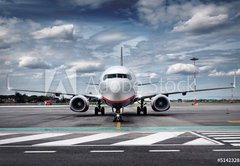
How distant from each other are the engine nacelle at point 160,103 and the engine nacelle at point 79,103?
601cm

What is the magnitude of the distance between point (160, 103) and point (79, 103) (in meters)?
7.36

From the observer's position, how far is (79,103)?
2270 cm

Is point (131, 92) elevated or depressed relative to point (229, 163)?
elevated

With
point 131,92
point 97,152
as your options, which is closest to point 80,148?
point 97,152

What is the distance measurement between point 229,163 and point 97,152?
11.2 ft

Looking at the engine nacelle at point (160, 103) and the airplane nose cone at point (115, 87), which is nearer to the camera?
the airplane nose cone at point (115, 87)

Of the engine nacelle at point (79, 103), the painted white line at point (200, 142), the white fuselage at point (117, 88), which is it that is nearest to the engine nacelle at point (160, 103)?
the white fuselage at point (117, 88)

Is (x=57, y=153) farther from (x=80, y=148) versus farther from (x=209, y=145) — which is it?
(x=209, y=145)

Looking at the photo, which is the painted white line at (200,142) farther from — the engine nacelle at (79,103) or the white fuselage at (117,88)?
the engine nacelle at (79,103)

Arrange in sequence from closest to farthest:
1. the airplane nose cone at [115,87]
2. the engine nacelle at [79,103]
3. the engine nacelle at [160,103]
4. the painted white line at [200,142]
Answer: the painted white line at [200,142], the airplane nose cone at [115,87], the engine nacelle at [79,103], the engine nacelle at [160,103]

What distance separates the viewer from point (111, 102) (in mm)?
17719

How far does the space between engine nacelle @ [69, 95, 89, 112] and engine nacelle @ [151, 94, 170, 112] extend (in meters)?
6.01

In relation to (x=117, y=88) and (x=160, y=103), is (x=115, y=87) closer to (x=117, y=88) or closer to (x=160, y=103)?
(x=117, y=88)

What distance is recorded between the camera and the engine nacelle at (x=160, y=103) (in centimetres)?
2239
